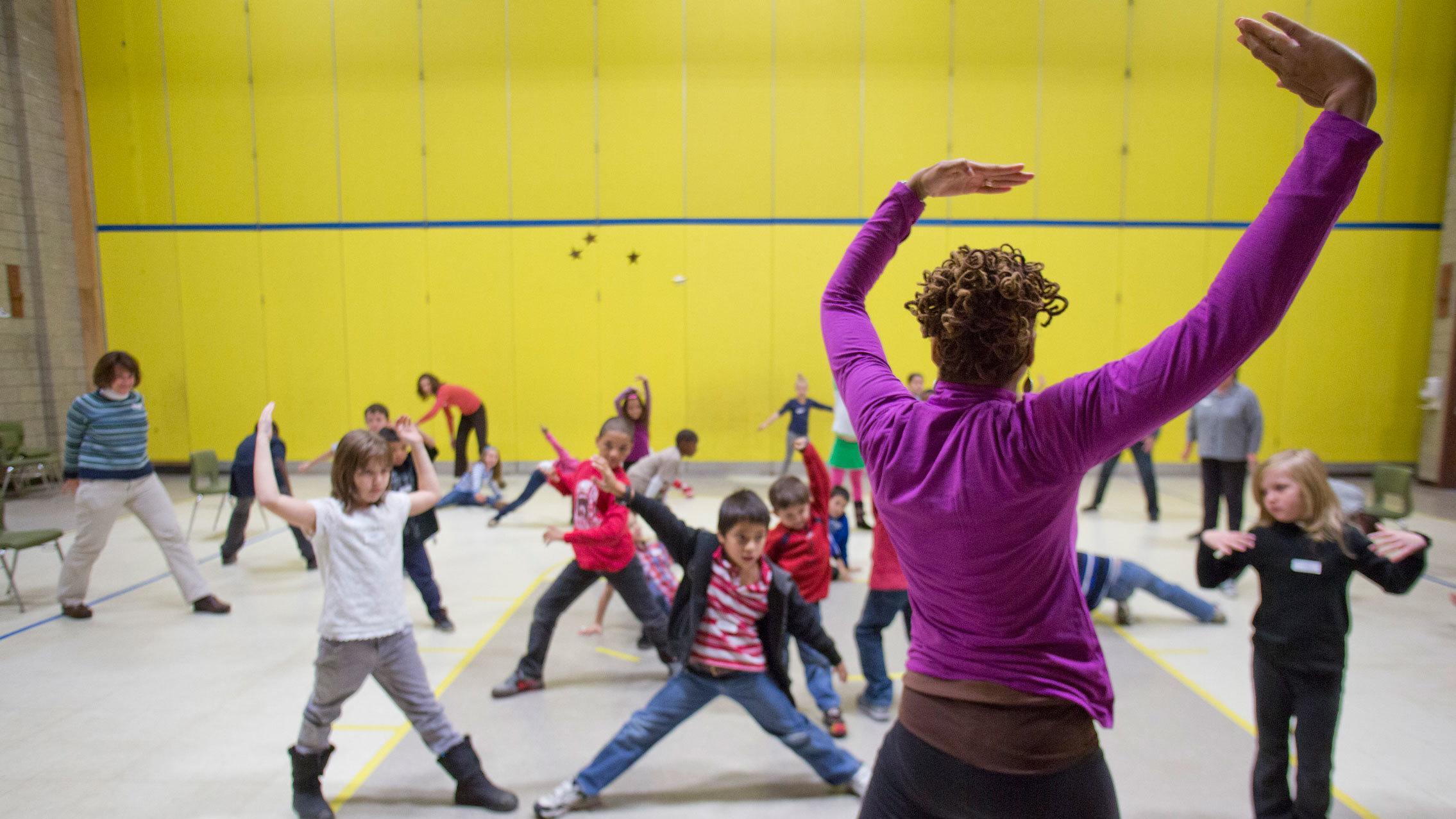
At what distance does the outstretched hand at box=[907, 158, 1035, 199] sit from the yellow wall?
960cm

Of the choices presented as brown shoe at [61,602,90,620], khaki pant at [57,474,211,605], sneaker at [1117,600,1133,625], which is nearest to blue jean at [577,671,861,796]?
sneaker at [1117,600,1133,625]

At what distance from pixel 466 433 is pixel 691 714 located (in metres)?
7.93

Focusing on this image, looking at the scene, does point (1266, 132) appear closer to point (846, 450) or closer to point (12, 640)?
point (846, 450)

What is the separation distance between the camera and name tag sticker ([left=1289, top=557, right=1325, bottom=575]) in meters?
2.73

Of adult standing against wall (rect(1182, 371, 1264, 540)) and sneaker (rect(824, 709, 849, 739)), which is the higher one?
adult standing against wall (rect(1182, 371, 1264, 540))

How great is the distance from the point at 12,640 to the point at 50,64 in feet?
32.9

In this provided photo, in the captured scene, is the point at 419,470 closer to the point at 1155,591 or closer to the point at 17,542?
the point at 1155,591

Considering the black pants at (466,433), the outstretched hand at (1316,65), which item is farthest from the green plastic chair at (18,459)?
the outstretched hand at (1316,65)

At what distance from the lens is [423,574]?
5.09 metres

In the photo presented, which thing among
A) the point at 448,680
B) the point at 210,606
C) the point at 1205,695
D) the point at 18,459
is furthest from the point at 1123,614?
the point at 18,459

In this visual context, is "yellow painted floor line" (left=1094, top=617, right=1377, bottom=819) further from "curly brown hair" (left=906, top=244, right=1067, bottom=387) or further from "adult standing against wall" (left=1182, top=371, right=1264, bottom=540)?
"curly brown hair" (left=906, top=244, right=1067, bottom=387)

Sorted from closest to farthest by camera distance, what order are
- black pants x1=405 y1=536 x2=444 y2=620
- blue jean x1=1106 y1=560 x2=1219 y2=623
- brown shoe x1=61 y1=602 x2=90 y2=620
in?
blue jean x1=1106 y1=560 x2=1219 y2=623, black pants x1=405 y1=536 x2=444 y2=620, brown shoe x1=61 y1=602 x2=90 y2=620

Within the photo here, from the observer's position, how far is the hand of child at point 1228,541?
2768 millimetres

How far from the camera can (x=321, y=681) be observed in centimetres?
301
